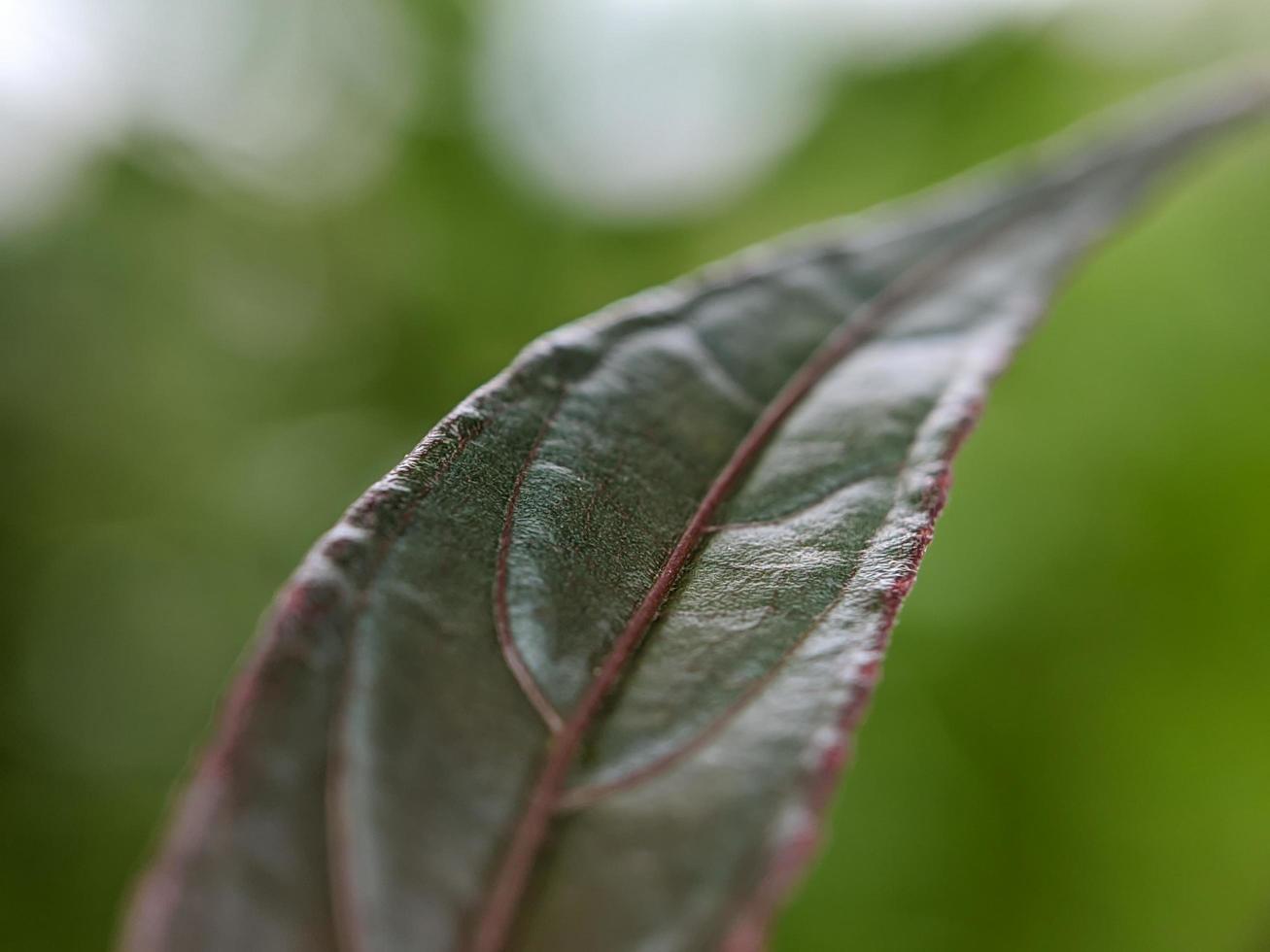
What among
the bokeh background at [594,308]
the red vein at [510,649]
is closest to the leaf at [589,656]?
the red vein at [510,649]

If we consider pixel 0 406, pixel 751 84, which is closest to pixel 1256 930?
pixel 751 84

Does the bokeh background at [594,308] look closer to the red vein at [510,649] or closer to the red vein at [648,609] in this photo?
the red vein at [648,609]

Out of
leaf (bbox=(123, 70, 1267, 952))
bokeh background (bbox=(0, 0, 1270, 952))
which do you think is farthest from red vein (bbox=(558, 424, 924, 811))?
bokeh background (bbox=(0, 0, 1270, 952))

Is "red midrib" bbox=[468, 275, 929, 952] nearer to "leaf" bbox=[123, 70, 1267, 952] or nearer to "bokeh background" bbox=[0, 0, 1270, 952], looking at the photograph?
"leaf" bbox=[123, 70, 1267, 952]

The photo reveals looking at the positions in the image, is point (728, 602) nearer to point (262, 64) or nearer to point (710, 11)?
point (710, 11)

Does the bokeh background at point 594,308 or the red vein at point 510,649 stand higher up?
the bokeh background at point 594,308

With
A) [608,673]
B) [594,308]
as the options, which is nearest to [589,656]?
[608,673]
